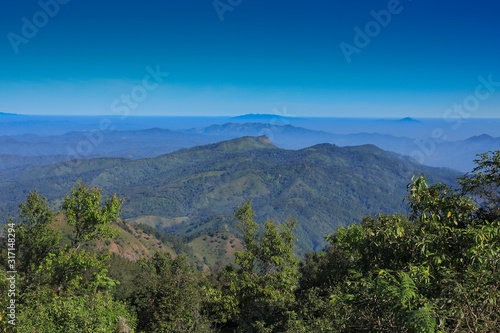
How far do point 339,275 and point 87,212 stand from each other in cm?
1511

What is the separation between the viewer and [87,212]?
16.9m

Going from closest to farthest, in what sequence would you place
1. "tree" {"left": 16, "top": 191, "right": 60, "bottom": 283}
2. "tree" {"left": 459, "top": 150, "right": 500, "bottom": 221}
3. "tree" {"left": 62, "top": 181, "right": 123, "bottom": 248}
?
"tree" {"left": 459, "top": 150, "right": 500, "bottom": 221} < "tree" {"left": 62, "top": 181, "right": 123, "bottom": 248} < "tree" {"left": 16, "top": 191, "right": 60, "bottom": 283}

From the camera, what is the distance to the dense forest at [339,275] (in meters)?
5.85

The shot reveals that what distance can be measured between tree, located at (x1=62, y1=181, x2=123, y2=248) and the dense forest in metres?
0.08

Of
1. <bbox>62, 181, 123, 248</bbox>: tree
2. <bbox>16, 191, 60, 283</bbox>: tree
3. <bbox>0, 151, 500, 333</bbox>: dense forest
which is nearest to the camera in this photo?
<bbox>0, 151, 500, 333</bbox>: dense forest

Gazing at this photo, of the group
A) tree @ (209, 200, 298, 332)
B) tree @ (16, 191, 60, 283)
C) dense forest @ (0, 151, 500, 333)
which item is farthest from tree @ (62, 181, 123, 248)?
tree @ (209, 200, 298, 332)

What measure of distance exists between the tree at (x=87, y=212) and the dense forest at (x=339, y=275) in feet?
0.25

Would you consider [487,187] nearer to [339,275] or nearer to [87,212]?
[339,275]

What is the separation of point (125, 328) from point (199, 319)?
20.7 ft

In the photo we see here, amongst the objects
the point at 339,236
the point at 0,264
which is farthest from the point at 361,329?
the point at 0,264

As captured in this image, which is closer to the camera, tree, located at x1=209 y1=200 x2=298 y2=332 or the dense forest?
the dense forest

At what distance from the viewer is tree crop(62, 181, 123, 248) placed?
16922mm

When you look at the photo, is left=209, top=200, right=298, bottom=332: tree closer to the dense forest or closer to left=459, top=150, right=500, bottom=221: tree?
the dense forest

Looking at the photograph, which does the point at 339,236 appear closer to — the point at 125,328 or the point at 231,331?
the point at 231,331
